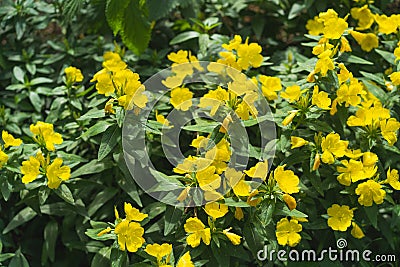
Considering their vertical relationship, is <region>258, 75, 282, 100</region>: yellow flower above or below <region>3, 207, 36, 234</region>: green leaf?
above

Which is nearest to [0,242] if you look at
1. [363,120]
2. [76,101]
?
[76,101]

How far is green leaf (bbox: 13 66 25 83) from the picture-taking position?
9.40 feet

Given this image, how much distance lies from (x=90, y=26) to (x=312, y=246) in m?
1.62

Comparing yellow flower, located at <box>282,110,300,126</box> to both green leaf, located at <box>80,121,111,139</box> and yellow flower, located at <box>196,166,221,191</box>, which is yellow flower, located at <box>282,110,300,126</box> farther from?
green leaf, located at <box>80,121,111,139</box>

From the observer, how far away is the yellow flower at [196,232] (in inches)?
80.4

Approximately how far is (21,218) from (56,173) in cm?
33

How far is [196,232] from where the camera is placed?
81.4 inches

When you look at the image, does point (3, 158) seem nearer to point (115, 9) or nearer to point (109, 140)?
point (109, 140)

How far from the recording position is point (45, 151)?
2307mm

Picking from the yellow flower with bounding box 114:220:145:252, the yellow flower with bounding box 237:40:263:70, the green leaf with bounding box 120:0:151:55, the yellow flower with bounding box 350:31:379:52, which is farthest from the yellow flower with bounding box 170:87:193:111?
the yellow flower with bounding box 350:31:379:52

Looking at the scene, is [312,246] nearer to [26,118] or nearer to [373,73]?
[373,73]

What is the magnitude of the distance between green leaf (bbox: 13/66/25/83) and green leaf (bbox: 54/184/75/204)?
0.78m

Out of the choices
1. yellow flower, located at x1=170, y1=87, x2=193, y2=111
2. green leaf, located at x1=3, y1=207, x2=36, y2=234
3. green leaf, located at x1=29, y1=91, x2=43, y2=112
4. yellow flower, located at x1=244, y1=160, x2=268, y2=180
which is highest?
yellow flower, located at x1=170, y1=87, x2=193, y2=111

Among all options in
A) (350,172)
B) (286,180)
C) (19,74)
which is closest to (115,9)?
(19,74)
